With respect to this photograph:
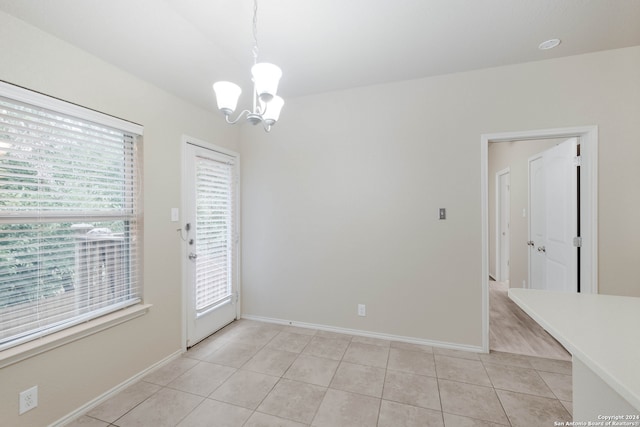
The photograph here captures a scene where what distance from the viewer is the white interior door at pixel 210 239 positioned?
8.49 feet

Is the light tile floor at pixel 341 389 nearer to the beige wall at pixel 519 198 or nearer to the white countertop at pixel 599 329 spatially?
the white countertop at pixel 599 329

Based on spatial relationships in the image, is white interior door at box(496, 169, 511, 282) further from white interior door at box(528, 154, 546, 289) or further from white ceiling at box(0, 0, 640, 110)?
white ceiling at box(0, 0, 640, 110)

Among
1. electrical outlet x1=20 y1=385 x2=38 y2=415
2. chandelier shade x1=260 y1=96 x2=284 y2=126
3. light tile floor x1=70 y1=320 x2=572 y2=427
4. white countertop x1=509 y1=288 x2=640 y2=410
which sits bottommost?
light tile floor x1=70 y1=320 x2=572 y2=427

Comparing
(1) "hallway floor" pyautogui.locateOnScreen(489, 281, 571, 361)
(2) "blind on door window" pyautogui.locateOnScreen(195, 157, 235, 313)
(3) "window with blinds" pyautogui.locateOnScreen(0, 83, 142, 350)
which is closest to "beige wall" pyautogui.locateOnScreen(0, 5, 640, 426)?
(3) "window with blinds" pyautogui.locateOnScreen(0, 83, 142, 350)

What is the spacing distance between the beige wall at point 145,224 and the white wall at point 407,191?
954mm

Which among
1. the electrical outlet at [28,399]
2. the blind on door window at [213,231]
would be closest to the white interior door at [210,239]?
the blind on door window at [213,231]

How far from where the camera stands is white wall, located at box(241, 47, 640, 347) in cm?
220

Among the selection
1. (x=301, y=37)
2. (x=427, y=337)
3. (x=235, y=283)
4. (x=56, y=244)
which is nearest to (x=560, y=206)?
(x=427, y=337)

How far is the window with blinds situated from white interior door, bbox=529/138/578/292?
12.8 feet

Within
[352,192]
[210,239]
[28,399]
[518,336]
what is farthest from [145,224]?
[518,336]

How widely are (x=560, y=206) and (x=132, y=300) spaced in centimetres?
410

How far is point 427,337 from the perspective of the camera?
8.60 ft

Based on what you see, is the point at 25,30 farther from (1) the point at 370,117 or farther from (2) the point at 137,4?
(1) the point at 370,117

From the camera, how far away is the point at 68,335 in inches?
65.4
